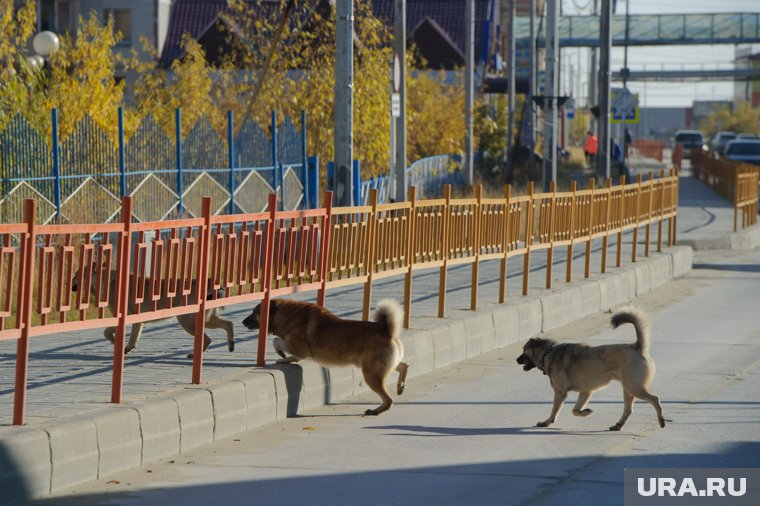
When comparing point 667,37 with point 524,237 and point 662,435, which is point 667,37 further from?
point 662,435

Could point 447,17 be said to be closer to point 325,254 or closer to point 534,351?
point 325,254

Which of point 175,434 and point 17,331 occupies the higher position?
point 17,331

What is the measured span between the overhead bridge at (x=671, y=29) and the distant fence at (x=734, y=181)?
17.6 metres

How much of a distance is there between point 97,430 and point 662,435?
3.63 m

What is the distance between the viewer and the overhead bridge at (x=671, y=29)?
8206 cm

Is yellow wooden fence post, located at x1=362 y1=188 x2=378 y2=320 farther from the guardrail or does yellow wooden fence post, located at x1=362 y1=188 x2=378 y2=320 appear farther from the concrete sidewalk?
the concrete sidewalk

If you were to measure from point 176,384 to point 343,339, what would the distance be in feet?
4.04

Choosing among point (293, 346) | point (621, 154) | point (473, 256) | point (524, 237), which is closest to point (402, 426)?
point (293, 346)

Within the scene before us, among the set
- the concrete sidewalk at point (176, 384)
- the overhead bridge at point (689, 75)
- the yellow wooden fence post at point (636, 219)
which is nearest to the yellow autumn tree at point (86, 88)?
the yellow wooden fence post at point (636, 219)

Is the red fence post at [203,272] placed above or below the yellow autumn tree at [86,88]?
below

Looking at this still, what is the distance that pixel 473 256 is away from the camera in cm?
1492

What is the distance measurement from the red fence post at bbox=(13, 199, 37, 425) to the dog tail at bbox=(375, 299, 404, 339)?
274 cm

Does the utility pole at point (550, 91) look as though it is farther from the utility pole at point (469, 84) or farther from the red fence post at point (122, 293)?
the red fence post at point (122, 293)

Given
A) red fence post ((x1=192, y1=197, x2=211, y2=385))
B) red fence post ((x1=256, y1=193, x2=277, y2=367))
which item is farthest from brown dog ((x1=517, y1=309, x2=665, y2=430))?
red fence post ((x1=192, y1=197, x2=211, y2=385))
